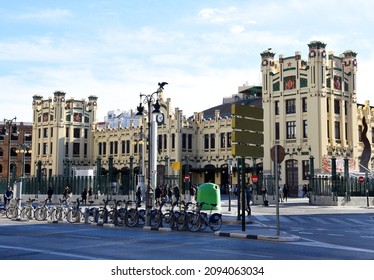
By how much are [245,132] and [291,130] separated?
3951 cm

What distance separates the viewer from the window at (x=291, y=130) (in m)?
57.6

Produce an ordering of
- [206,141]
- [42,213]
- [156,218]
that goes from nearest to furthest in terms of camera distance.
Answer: [156,218] < [42,213] < [206,141]

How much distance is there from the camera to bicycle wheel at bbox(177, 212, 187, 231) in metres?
19.7

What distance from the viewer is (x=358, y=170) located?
57.9 meters

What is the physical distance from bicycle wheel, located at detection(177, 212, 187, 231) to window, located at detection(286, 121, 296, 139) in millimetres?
39532

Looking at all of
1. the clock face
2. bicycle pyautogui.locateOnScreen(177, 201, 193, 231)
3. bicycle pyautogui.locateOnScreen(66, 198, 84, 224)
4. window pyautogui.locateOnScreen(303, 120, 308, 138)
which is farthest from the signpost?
the clock face

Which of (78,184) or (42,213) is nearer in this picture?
(42,213)

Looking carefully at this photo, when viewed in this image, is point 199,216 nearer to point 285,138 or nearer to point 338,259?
point 338,259

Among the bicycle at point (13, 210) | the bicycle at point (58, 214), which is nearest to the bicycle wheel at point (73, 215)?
the bicycle at point (58, 214)

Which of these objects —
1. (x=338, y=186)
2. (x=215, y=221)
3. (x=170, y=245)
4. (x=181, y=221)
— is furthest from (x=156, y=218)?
(x=338, y=186)

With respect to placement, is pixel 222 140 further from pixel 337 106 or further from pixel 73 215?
pixel 73 215

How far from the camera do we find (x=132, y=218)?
21953 millimetres

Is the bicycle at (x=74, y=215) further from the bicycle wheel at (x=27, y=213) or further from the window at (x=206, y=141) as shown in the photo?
the window at (x=206, y=141)

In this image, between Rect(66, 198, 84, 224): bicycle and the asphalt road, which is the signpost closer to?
the asphalt road
